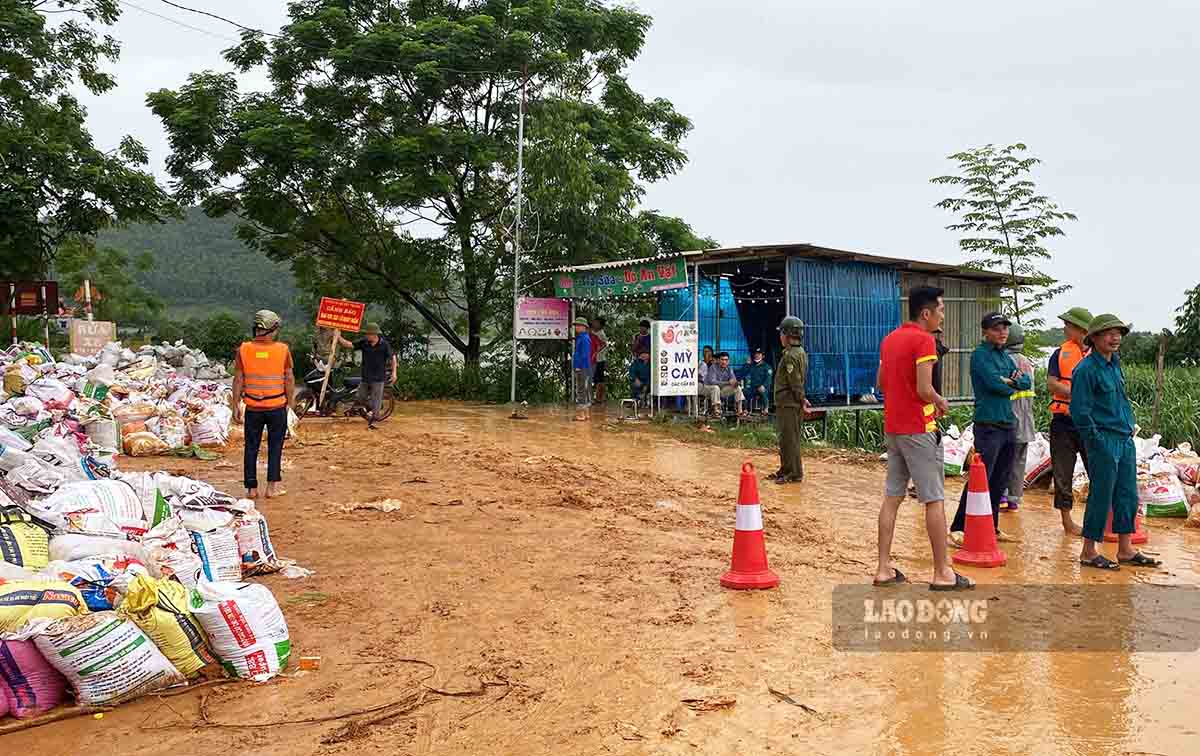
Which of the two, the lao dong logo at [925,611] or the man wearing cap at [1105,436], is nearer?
the lao dong logo at [925,611]

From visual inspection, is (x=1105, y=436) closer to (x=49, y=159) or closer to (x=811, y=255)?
(x=811, y=255)

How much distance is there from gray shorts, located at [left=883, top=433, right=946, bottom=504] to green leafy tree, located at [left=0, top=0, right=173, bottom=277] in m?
20.7

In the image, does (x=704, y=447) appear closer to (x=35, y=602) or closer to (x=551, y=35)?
(x=35, y=602)

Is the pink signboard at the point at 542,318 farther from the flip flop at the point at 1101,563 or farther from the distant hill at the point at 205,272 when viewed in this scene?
the distant hill at the point at 205,272

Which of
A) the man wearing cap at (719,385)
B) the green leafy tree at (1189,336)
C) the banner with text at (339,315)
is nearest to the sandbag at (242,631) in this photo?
the banner with text at (339,315)

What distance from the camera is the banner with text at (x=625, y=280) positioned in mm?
15430

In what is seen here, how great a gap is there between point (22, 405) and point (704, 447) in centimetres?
813

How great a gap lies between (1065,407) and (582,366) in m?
10.1

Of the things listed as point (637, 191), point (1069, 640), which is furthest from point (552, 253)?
point (1069, 640)

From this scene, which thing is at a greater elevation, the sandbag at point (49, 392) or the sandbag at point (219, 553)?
the sandbag at point (49, 392)

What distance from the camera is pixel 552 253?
1950cm

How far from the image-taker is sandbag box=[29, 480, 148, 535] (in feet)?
16.6

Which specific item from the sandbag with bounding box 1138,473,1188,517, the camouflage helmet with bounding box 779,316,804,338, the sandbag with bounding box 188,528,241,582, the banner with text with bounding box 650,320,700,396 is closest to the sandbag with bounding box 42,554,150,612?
the sandbag with bounding box 188,528,241,582

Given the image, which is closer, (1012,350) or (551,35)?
(1012,350)
